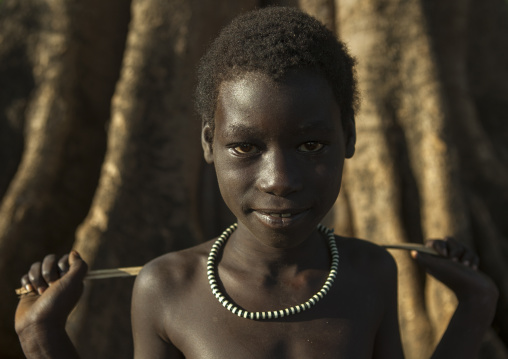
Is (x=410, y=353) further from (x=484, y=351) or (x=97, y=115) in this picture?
(x=97, y=115)

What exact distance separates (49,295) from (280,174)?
95cm

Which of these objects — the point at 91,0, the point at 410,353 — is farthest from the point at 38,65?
the point at 410,353

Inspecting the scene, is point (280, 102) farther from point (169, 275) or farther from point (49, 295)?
point (49, 295)

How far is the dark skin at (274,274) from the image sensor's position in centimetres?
155

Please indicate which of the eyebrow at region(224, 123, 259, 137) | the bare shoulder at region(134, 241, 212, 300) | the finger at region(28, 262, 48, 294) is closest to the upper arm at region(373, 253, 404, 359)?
the bare shoulder at region(134, 241, 212, 300)

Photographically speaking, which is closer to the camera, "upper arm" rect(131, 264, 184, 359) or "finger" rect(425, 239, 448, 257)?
"upper arm" rect(131, 264, 184, 359)

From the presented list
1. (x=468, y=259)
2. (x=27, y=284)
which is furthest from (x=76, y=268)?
(x=468, y=259)

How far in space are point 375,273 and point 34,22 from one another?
97.2 inches

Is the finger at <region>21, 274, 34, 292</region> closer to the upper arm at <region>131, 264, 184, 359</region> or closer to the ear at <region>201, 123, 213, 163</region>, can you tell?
the upper arm at <region>131, 264, 184, 359</region>

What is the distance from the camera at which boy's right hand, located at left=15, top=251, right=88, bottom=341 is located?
6.07 ft

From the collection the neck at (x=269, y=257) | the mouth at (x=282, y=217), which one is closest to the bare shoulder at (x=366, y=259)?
the neck at (x=269, y=257)

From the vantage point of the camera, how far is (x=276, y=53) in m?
1.56

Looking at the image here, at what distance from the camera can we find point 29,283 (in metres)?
1.94

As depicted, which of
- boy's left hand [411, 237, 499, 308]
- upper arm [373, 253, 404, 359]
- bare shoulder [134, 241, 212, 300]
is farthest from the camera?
boy's left hand [411, 237, 499, 308]
